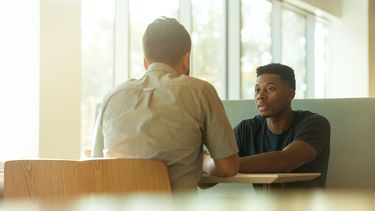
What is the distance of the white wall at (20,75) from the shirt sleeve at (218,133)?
256cm

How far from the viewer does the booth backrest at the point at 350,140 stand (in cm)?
296

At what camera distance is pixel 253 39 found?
8.16 metres

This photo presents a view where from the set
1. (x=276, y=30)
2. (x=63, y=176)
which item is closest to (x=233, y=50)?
(x=276, y=30)

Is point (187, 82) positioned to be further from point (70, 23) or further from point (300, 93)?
point (300, 93)

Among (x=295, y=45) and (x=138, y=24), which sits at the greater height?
(x=295, y=45)

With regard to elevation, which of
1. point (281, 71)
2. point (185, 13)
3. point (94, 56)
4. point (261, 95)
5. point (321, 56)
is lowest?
point (261, 95)

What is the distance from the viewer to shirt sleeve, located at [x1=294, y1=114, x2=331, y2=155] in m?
2.57

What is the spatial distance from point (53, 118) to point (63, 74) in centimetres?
30

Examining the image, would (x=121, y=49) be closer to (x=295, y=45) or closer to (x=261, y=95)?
(x=261, y=95)

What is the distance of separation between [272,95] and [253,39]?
17.6 feet

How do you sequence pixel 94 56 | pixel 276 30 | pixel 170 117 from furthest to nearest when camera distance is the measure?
pixel 276 30, pixel 94 56, pixel 170 117

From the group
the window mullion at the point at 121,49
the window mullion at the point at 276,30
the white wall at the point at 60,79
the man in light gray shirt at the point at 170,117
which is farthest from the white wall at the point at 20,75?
the window mullion at the point at 276,30

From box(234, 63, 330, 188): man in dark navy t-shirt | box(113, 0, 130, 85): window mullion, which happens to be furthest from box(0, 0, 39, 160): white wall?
box(234, 63, 330, 188): man in dark navy t-shirt

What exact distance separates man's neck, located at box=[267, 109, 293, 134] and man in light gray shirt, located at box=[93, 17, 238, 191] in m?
0.80
